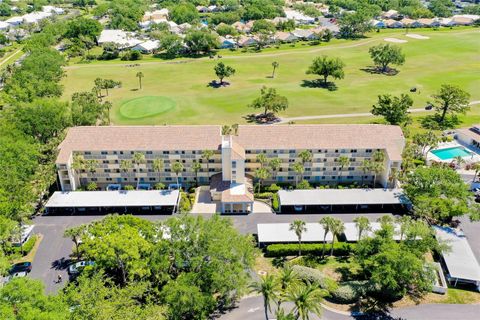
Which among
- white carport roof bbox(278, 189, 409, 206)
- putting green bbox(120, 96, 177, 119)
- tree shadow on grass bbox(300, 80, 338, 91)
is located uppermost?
tree shadow on grass bbox(300, 80, 338, 91)

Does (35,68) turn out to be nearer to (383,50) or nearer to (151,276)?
(151,276)

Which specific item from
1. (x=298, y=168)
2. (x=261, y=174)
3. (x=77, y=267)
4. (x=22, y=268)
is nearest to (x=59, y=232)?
(x=22, y=268)

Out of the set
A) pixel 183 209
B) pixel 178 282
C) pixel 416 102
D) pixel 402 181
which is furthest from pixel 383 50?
pixel 178 282

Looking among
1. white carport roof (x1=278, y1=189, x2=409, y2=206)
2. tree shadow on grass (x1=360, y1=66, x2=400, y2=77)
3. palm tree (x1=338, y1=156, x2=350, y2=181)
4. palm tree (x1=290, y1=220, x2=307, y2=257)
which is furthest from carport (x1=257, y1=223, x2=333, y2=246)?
tree shadow on grass (x1=360, y1=66, x2=400, y2=77)

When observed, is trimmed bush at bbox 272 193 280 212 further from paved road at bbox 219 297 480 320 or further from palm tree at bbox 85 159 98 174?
palm tree at bbox 85 159 98 174

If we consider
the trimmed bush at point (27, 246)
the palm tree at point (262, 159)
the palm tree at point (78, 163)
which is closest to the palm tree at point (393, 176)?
the palm tree at point (262, 159)

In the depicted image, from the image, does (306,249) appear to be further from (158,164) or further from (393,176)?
(158,164)

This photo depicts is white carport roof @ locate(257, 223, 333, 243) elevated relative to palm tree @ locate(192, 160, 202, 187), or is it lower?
lower

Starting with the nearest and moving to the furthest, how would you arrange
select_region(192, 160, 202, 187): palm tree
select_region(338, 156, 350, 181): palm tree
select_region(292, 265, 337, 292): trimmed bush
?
select_region(292, 265, 337, 292): trimmed bush, select_region(192, 160, 202, 187): palm tree, select_region(338, 156, 350, 181): palm tree
